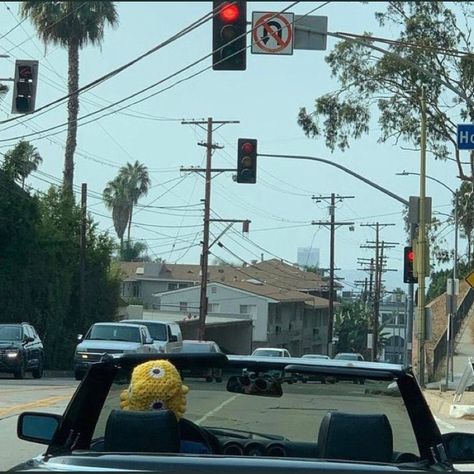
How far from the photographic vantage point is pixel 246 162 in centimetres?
2680

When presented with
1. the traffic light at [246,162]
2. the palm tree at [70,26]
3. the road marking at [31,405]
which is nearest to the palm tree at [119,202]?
the palm tree at [70,26]

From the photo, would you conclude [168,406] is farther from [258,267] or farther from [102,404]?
[258,267]

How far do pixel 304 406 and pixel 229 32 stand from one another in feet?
37.8

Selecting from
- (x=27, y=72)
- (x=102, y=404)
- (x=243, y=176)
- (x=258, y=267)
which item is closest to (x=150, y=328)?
(x=243, y=176)

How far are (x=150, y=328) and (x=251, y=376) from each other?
28.8m

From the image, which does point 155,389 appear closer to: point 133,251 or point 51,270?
point 51,270

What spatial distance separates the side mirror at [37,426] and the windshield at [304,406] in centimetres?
26

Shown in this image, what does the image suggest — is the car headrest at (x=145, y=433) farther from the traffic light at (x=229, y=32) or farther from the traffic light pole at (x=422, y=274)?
the traffic light pole at (x=422, y=274)

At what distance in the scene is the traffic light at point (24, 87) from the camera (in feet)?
77.4

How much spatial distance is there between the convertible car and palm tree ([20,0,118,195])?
4573 centimetres

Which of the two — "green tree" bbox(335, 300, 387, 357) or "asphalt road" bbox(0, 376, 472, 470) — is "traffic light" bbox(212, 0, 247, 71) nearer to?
"asphalt road" bbox(0, 376, 472, 470)

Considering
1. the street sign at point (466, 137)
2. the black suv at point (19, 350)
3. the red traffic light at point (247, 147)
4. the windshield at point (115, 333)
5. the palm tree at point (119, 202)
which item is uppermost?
the palm tree at point (119, 202)

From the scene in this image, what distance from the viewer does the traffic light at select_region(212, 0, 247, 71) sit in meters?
17.0

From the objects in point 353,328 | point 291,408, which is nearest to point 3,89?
point 291,408
